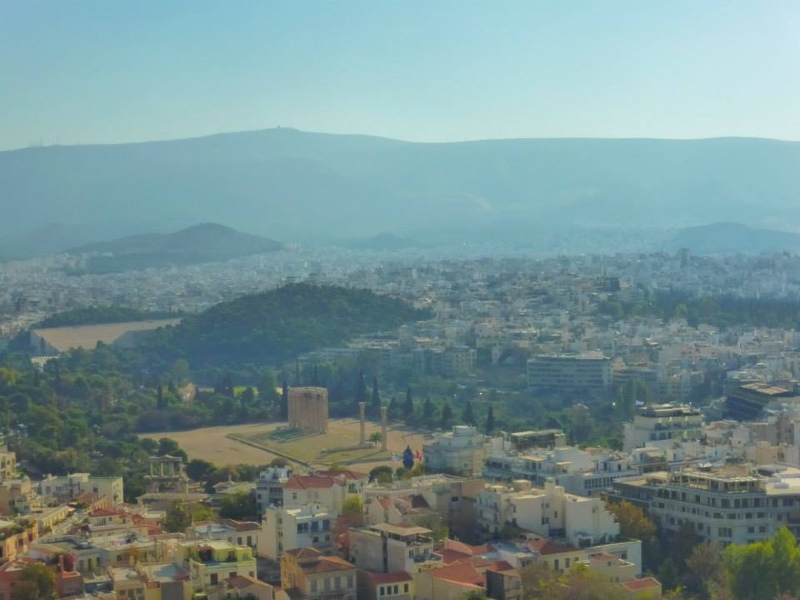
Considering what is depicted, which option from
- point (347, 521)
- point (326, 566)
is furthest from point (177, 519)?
point (326, 566)

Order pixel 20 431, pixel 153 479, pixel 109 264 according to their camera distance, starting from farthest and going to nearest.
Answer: pixel 109 264, pixel 20 431, pixel 153 479

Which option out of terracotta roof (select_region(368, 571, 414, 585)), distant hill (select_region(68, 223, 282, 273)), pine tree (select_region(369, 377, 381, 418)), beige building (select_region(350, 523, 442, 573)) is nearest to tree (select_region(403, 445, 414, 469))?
beige building (select_region(350, 523, 442, 573))

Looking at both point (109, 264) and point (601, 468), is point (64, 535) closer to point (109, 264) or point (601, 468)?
point (601, 468)

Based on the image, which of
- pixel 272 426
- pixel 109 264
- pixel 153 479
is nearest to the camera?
pixel 153 479

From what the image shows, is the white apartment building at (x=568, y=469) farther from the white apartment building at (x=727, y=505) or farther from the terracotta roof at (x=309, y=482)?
the terracotta roof at (x=309, y=482)

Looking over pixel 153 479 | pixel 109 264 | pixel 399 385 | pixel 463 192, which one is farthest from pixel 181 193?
pixel 153 479

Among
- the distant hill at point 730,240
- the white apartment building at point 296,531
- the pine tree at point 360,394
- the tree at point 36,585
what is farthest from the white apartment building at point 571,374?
the distant hill at point 730,240

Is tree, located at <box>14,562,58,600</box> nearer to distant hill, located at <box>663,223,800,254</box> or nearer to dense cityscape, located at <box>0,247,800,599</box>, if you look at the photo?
dense cityscape, located at <box>0,247,800,599</box>
